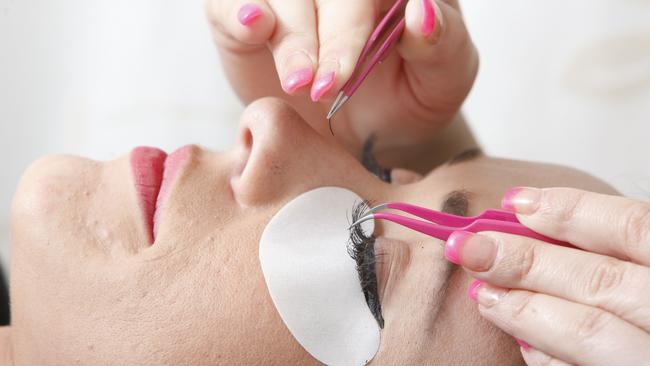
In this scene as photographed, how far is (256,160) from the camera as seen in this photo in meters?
0.74

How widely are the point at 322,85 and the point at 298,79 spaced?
29 millimetres

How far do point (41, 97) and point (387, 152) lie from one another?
0.69 metres

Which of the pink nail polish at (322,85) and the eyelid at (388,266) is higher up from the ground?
the pink nail polish at (322,85)

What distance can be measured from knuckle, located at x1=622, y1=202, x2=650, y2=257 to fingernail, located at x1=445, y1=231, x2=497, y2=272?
116mm

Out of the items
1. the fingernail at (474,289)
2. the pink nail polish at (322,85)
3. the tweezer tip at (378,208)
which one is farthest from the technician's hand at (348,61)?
the fingernail at (474,289)

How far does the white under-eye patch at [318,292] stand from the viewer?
70 centimetres

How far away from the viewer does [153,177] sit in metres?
0.78

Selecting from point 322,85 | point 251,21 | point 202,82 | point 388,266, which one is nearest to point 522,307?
point 388,266

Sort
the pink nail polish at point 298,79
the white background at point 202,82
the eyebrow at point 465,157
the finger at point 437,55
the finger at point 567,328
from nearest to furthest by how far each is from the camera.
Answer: the finger at point 567,328
the pink nail polish at point 298,79
the finger at point 437,55
the eyebrow at point 465,157
the white background at point 202,82

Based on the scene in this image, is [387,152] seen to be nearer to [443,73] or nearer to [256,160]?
[443,73]

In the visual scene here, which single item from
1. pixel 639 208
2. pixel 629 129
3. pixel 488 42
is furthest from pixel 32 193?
pixel 629 129

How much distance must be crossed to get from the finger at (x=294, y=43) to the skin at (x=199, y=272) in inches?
3.4

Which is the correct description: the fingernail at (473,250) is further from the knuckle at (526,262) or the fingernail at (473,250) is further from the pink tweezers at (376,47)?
the pink tweezers at (376,47)

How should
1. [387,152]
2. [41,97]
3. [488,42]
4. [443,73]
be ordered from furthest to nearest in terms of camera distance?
1. [488,42]
2. [41,97]
3. [387,152]
4. [443,73]
